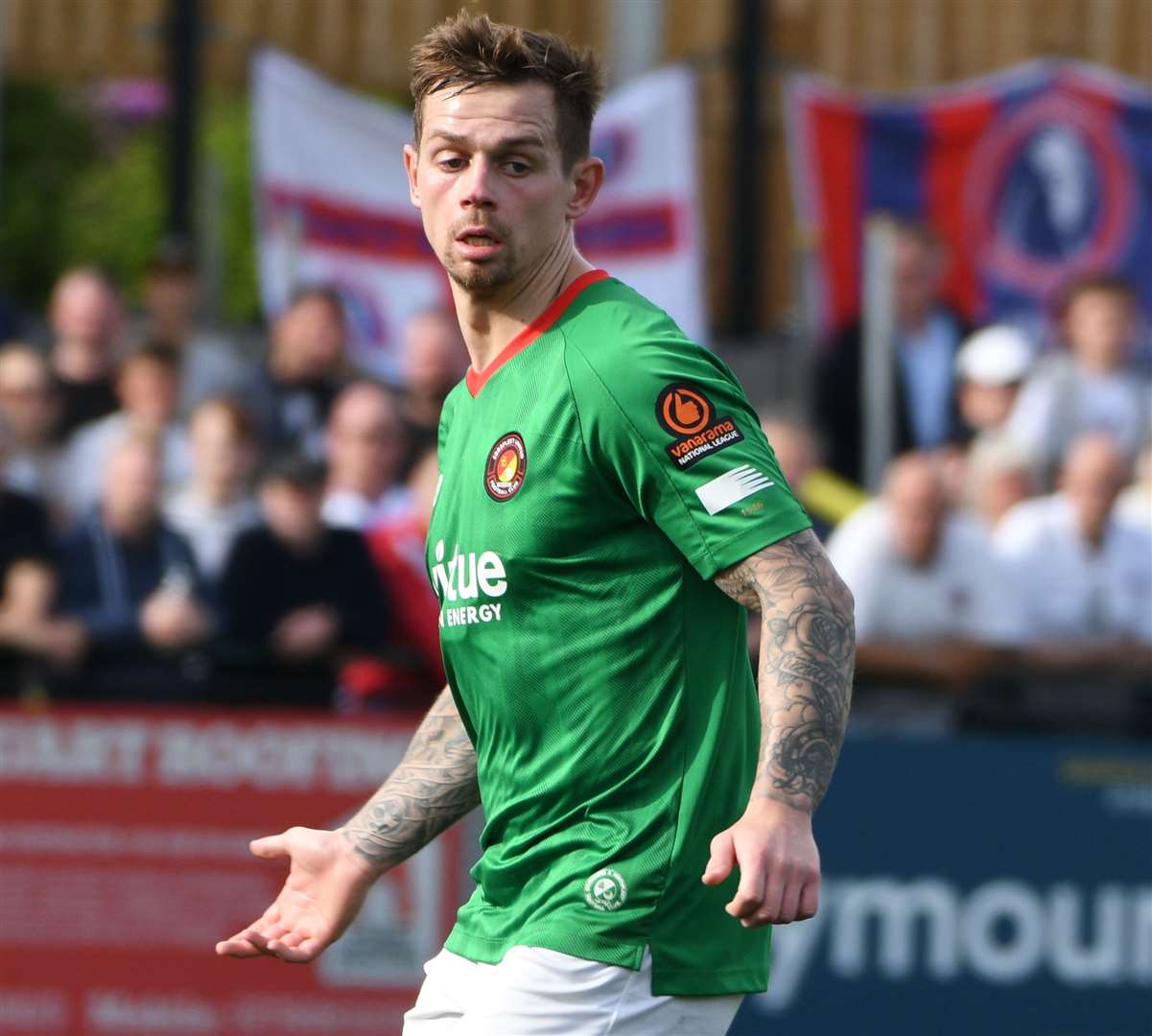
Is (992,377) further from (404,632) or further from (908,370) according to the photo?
(404,632)

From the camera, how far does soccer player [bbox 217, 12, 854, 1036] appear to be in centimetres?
355

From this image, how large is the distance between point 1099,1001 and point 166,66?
613cm

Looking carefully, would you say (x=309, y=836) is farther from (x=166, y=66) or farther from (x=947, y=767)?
(x=166, y=66)

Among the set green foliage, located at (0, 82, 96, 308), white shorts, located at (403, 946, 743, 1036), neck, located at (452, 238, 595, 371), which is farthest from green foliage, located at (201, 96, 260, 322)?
white shorts, located at (403, 946, 743, 1036)

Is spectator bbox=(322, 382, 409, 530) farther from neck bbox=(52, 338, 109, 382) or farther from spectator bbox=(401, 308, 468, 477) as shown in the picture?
neck bbox=(52, 338, 109, 382)

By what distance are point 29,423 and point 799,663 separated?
205 inches

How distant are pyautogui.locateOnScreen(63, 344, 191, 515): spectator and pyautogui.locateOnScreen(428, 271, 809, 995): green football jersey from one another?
14.7 feet

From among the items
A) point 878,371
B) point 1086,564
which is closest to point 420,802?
point 1086,564

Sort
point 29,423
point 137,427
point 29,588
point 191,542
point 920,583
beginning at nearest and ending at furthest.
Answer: point 29,588 < point 191,542 < point 29,423 < point 137,427 < point 920,583

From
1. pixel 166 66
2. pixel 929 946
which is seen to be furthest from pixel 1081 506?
pixel 166 66

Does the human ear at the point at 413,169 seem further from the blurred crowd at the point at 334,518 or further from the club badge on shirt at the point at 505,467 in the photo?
the blurred crowd at the point at 334,518

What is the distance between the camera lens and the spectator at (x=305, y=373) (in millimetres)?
8891

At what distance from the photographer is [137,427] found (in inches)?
324

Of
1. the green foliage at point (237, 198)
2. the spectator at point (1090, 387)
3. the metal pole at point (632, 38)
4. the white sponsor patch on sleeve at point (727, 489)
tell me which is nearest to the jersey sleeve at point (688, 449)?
the white sponsor patch on sleeve at point (727, 489)
